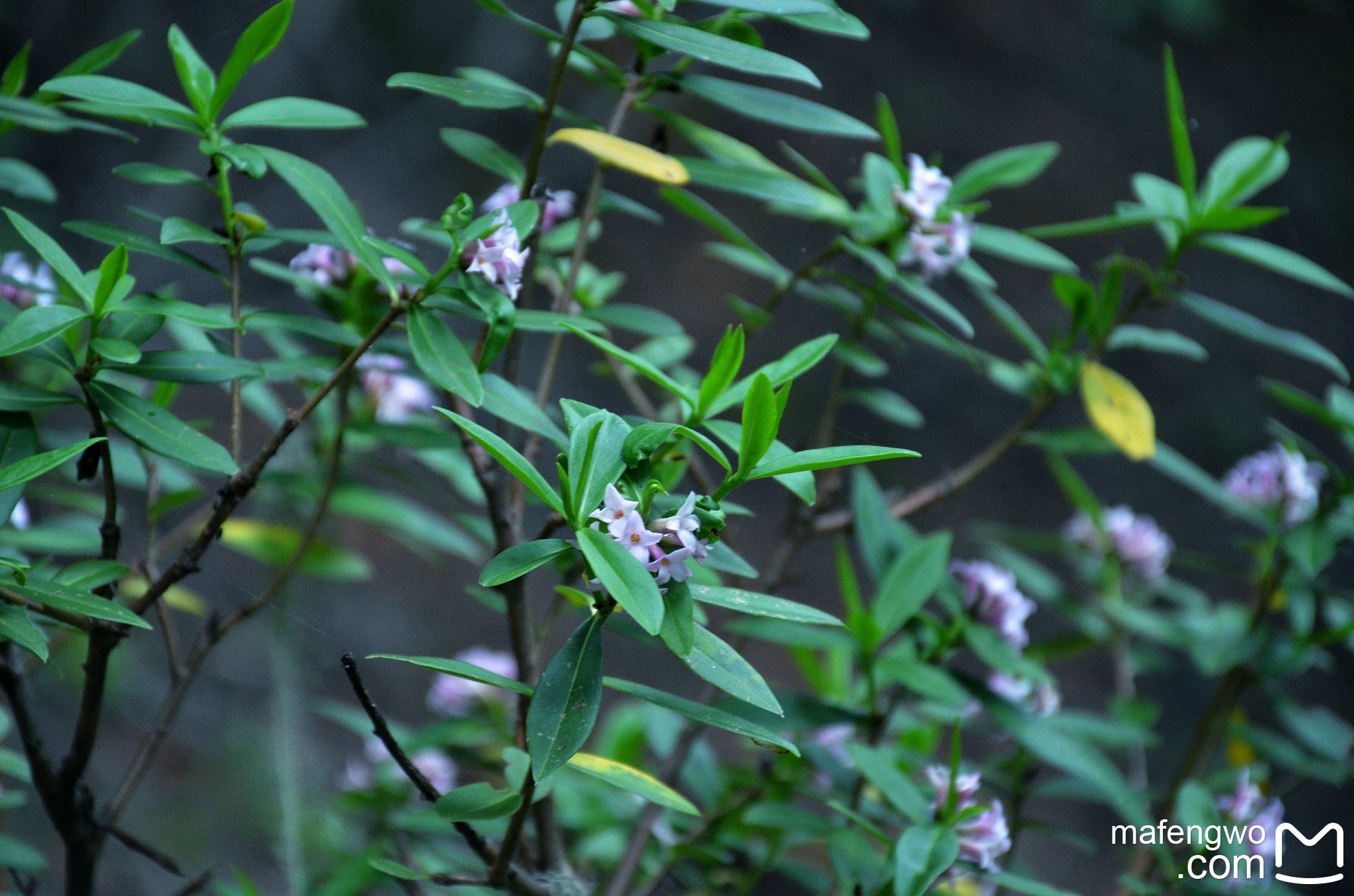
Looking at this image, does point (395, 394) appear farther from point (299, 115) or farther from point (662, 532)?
point (662, 532)

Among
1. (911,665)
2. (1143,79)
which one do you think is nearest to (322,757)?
(911,665)

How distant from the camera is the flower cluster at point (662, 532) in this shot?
15.7 inches

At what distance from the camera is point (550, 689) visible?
42 centimetres

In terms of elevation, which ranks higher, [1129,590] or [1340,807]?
[1129,590]

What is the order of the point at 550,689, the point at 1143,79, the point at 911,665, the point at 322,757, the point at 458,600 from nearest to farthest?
the point at 550,689 → the point at 911,665 → the point at 322,757 → the point at 458,600 → the point at 1143,79

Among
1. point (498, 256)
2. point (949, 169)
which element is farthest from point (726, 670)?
point (949, 169)

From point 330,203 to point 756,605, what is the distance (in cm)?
31

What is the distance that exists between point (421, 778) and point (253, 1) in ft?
3.59

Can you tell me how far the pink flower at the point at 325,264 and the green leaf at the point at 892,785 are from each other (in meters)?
0.46

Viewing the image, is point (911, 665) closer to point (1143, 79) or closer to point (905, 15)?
point (905, 15)

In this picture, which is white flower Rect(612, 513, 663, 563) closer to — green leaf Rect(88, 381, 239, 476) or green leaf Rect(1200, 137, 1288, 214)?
green leaf Rect(88, 381, 239, 476)

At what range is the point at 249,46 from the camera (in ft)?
1.81

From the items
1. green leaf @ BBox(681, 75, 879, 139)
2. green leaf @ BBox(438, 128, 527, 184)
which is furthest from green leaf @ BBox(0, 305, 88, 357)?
green leaf @ BBox(681, 75, 879, 139)

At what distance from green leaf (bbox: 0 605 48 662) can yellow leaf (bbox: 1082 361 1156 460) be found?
0.70 metres
